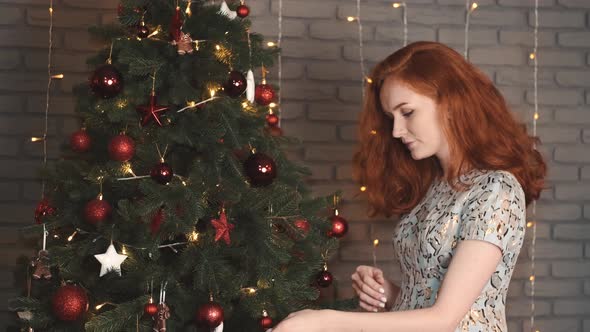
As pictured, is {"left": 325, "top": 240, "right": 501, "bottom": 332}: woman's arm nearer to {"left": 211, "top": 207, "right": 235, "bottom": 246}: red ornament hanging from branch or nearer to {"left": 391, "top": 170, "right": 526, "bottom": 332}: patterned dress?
{"left": 391, "top": 170, "right": 526, "bottom": 332}: patterned dress

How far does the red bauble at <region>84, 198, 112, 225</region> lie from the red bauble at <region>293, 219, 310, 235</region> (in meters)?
0.50

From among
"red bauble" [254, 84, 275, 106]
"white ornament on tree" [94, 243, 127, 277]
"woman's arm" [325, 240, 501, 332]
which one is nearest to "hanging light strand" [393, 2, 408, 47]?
"red bauble" [254, 84, 275, 106]

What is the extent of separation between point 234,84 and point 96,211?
0.49 meters

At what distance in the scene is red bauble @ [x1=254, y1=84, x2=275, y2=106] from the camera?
8.09 feet

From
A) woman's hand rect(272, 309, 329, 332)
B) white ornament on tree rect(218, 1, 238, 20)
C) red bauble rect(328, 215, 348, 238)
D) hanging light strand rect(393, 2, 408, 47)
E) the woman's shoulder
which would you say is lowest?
woman's hand rect(272, 309, 329, 332)

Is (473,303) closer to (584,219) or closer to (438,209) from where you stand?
(438,209)

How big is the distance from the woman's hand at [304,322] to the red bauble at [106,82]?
2.47 feet

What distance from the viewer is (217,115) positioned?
2.14m

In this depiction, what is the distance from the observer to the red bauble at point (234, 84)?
219 centimetres

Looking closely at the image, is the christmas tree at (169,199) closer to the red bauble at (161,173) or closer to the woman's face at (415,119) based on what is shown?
the red bauble at (161,173)

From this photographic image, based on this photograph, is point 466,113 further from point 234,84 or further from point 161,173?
point 161,173

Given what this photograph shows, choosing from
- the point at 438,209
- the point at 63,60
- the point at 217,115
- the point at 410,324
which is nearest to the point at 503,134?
the point at 438,209

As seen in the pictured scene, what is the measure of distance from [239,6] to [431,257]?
872 millimetres

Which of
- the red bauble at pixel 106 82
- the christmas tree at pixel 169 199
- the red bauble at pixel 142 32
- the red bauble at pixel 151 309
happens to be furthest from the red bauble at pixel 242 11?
the red bauble at pixel 151 309
